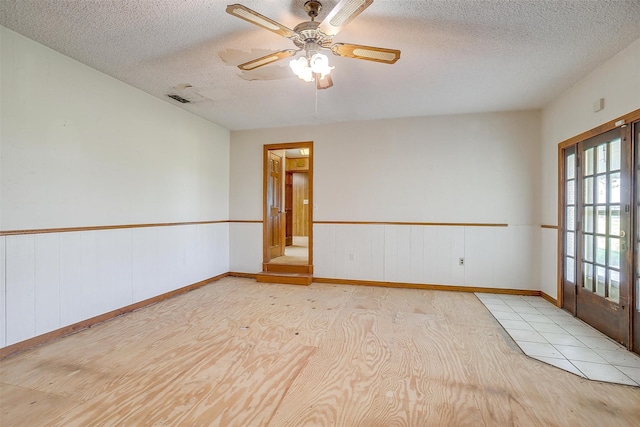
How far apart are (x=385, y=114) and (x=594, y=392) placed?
3766 millimetres

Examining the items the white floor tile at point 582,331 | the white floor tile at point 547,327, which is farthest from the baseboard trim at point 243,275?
the white floor tile at point 582,331

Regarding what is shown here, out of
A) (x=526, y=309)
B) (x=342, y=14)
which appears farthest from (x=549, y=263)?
(x=342, y=14)

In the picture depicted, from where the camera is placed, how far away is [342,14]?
5.91 feet

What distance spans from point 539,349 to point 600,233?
4.61ft

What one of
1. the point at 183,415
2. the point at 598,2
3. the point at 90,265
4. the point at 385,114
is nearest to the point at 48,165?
the point at 90,265

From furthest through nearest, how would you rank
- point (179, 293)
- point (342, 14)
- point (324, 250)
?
point (324, 250) < point (179, 293) < point (342, 14)

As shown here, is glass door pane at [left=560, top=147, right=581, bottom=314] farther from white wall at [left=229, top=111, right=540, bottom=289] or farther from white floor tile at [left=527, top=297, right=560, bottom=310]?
white wall at [left=229, top=111, right=540, bottom=289]

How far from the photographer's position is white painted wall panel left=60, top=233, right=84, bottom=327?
280 centimetres

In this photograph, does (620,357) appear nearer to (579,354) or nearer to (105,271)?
(579,354)

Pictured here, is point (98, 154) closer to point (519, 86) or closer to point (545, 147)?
point (519, 86)

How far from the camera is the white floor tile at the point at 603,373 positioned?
6.86 ft

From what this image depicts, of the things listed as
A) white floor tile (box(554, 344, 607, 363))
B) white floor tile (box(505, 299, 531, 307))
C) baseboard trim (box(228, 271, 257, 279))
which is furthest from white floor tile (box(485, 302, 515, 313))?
baseboard trim (box(228, 271, 257, 279))

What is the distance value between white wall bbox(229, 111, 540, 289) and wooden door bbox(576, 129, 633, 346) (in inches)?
37.5

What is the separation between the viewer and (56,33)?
2.46 meters
